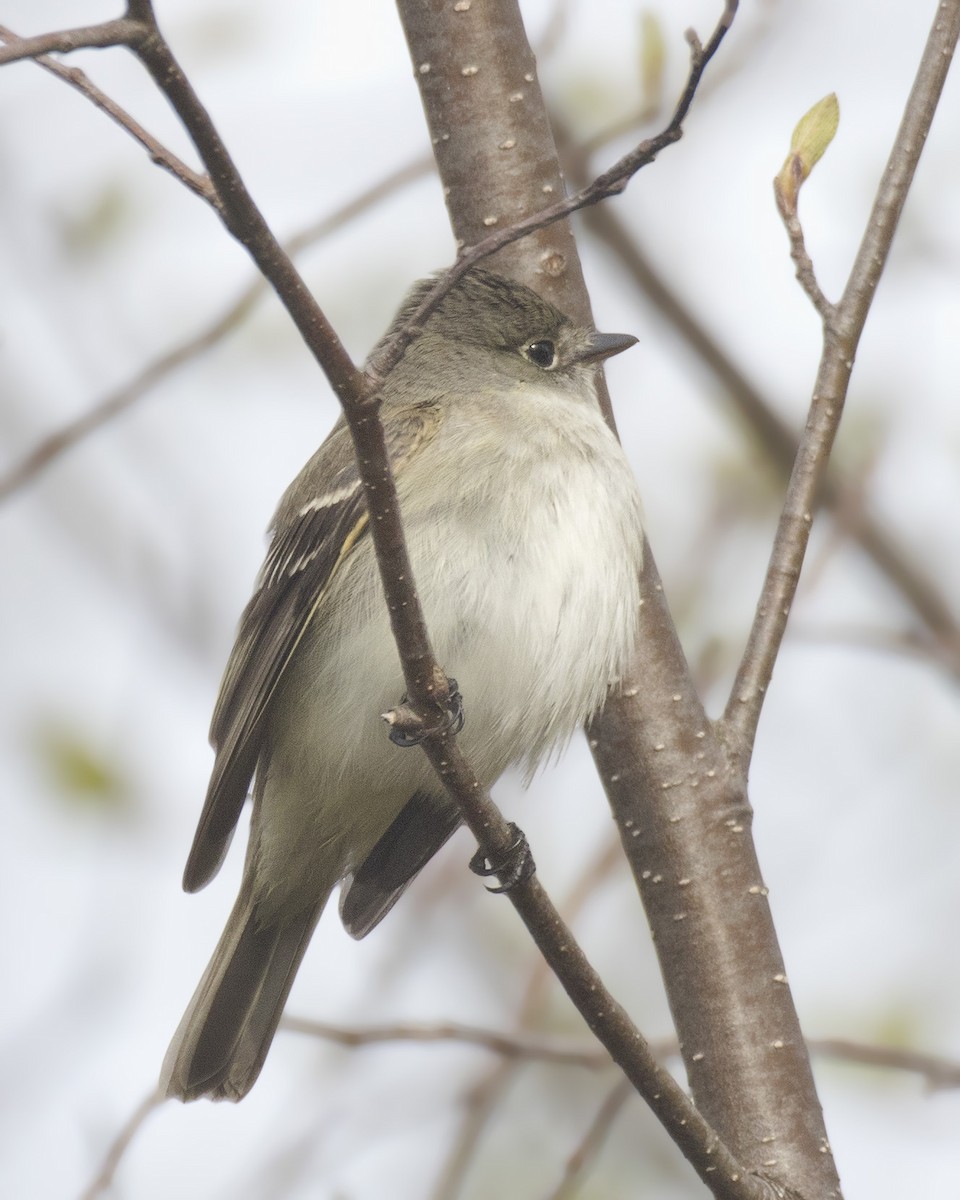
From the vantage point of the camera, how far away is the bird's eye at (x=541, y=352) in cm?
448

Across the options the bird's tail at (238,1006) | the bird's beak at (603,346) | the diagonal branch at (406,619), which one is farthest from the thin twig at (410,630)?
the bird's beak at (603,346)

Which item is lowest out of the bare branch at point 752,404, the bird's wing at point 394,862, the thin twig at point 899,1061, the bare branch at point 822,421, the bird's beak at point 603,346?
the thin twig at point 899,1061

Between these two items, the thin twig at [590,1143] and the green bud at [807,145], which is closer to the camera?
the green bud at [807,145]

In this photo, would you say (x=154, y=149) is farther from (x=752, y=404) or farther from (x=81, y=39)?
(x=752, y=404)

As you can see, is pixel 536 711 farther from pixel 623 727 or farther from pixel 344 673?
pixel 344 673

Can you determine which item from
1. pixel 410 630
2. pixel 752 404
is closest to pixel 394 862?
pixel 410 630

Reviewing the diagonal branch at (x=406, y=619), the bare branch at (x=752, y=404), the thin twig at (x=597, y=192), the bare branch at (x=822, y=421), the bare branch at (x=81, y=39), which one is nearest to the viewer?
the bare branch at (x=81, y=39)

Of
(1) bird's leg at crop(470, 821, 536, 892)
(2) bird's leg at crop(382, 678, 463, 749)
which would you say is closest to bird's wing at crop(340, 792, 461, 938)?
(1) bird's leg at crop(470, 821, 536, 892)

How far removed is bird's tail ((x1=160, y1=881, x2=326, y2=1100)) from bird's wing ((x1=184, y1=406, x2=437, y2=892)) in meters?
0.25

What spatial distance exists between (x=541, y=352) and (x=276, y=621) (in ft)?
3.87

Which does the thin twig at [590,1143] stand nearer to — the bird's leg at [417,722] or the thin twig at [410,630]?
the thin twig at [410,630]

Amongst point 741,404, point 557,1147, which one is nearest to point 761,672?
point 741,404

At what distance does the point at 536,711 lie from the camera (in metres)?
3.74

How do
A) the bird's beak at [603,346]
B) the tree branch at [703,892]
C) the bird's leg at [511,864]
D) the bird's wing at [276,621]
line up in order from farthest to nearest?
the bird's beak at [603,346]
the bird's wing at [276,621]
the tree branch at [703,892]
the bird's leg at [511,864]
